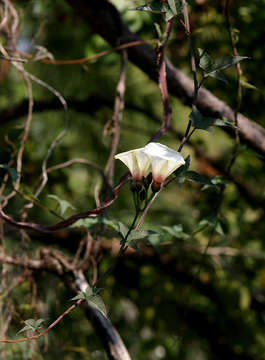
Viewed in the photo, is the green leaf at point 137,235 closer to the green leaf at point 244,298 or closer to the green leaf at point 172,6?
the green leaf at point 172,6

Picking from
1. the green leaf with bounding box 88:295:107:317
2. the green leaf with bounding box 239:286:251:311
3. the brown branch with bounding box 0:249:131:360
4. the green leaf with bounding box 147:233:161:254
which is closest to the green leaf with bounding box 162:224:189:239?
the green leaf with bounding box 147:233:161:254

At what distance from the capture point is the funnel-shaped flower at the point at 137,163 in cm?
51

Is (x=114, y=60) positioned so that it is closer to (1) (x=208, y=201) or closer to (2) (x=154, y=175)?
(1) (x=208, y=201)

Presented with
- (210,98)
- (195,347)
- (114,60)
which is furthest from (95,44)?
(195,347)

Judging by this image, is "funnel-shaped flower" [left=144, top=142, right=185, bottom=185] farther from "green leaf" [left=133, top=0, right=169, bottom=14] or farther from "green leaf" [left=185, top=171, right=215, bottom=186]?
"green leaf" [left=133, top=0, right=169, bottom=14]

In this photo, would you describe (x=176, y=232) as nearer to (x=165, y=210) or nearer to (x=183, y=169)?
(x=183, y=169)

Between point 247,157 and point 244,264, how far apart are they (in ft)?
1.19

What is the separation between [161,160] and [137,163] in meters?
0.04

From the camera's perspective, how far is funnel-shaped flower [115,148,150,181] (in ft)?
1.67

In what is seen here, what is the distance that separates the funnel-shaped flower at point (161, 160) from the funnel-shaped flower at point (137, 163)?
0.02 meters

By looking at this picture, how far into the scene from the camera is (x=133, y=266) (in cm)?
145

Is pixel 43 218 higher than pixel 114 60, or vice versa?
pixel 114 60

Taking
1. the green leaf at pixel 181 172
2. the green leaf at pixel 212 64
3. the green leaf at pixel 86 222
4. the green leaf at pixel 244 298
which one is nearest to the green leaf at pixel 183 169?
the green leaf at pixel 181 172

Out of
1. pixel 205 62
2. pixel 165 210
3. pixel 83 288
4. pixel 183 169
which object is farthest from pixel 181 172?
pixel 165 210
